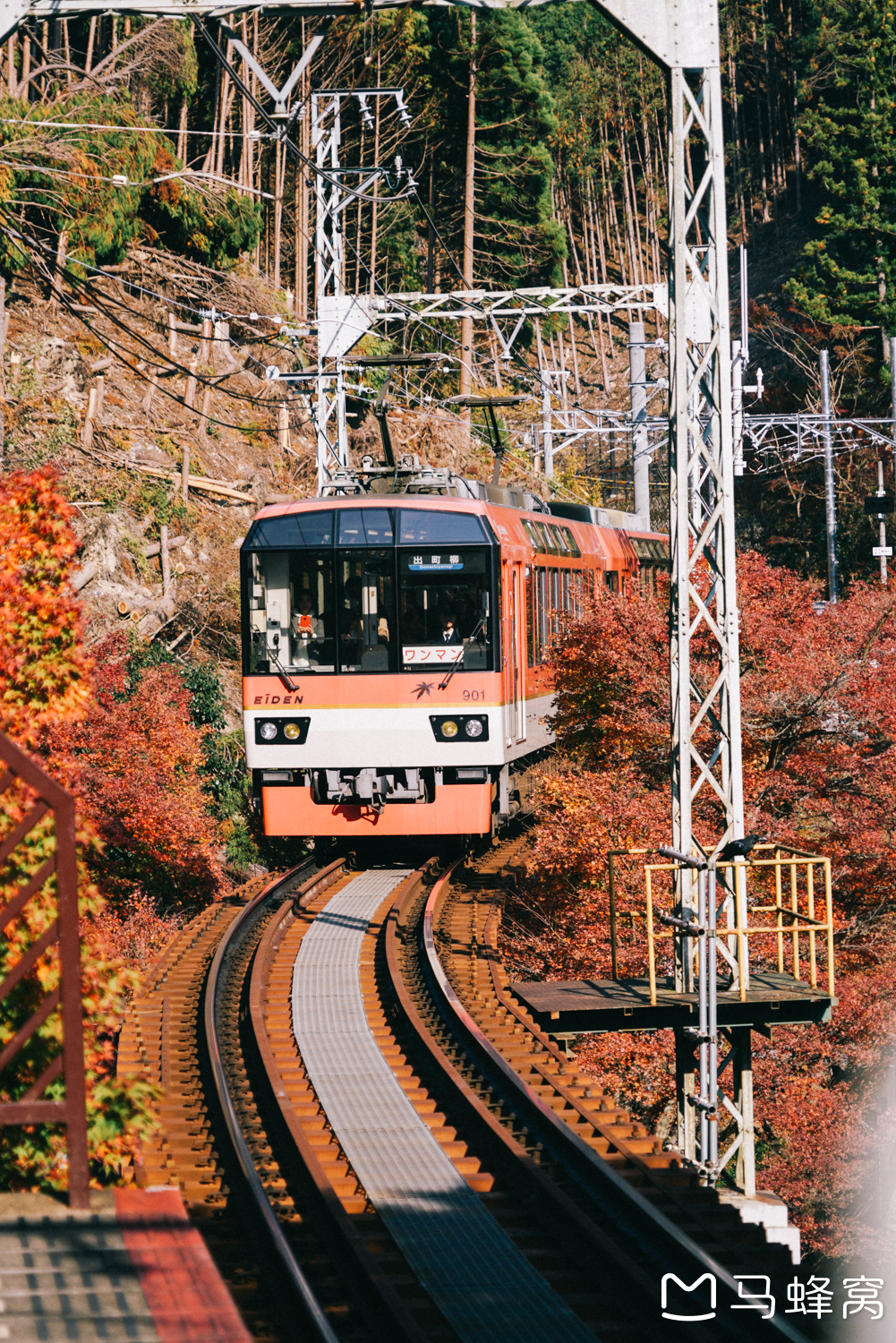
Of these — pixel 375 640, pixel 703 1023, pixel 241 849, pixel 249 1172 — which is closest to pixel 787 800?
pixel 375 640

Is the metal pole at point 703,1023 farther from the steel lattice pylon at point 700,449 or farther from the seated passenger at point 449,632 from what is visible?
the seated passenger at point 449,632

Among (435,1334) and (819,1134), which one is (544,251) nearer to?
(819,1134)

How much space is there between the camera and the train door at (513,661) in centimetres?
1482

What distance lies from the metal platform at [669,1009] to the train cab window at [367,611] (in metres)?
5.25

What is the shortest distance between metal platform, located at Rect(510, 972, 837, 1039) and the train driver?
18.1 feet

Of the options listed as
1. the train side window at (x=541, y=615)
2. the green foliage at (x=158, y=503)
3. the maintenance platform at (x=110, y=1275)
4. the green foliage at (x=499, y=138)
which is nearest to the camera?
the maintenance platform at (x=110, y=1275)

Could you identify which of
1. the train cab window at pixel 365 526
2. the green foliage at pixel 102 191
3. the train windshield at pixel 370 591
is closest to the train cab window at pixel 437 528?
the train windshield at pixel 370 591

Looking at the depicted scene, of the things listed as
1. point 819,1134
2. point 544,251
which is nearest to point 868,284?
point 544,251

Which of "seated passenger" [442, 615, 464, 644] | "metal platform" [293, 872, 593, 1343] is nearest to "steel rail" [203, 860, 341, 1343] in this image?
"metal platform" [293, 872, 593, 1343]

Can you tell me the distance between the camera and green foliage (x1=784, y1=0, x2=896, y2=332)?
47.6 metres

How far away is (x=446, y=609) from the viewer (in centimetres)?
1444

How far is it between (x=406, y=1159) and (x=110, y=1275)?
13.1ft

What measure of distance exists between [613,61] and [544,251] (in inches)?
1011

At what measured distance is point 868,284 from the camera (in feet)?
160
